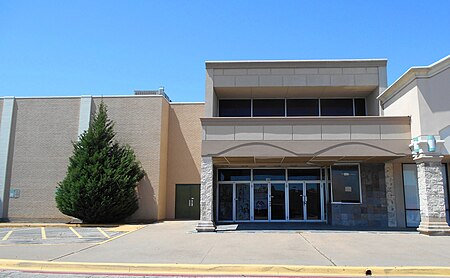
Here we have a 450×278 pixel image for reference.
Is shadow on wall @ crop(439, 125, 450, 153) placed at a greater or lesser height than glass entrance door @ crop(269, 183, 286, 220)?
greater

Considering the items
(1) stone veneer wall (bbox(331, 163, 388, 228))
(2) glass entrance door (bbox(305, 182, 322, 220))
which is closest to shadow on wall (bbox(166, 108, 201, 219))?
(2) glass entrance door (bbox(305, 182, 322, 220))

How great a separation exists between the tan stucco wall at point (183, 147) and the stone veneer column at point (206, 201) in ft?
22.3

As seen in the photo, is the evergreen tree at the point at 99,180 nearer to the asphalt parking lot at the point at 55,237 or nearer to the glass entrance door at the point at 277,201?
the asphalt parking lot at the point at 55,237

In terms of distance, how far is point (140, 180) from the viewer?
22297 millimetres

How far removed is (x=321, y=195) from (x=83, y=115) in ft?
46.9

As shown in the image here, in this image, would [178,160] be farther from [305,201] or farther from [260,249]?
[260,249]

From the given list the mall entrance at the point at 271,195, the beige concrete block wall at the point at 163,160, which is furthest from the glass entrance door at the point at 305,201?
the beige concrete block wall at the point at 163,160

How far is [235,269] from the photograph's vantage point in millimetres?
8992

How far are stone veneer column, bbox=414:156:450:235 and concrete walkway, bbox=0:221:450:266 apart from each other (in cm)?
68

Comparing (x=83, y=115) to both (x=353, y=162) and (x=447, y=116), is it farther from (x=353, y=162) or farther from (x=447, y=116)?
(x=447, y=116)

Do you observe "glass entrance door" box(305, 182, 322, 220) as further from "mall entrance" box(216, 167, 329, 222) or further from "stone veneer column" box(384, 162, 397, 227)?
"stone veneer column" box(384, 162, 397, 227)

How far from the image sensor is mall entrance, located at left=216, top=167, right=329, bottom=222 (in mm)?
21062

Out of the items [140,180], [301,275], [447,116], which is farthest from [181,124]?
[301,275]

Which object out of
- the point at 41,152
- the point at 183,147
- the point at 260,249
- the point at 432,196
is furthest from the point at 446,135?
the point at 41,152
